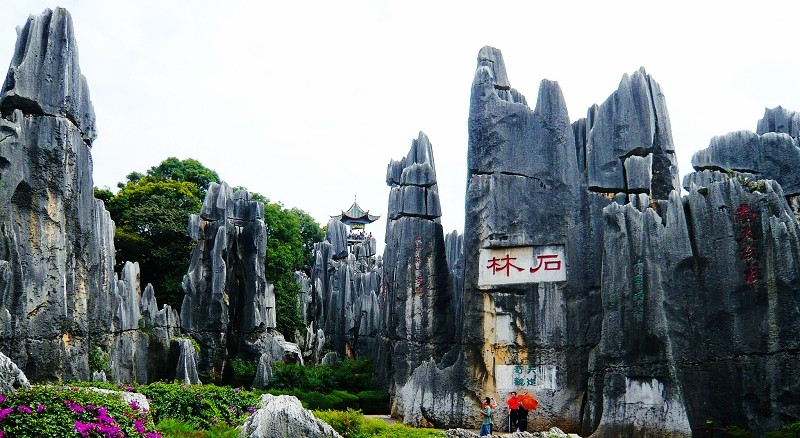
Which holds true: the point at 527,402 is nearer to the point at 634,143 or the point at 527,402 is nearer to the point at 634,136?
the point at 634,143

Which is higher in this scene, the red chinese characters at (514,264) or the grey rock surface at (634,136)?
the grey rock surface at (634,136)

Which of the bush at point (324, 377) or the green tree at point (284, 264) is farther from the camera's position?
the green tree at point (284, 264)

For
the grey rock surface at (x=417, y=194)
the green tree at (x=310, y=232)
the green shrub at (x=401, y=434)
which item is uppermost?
the green tree at (x=310, y=232)

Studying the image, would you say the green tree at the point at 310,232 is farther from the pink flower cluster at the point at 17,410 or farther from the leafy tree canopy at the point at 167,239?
the pink flower cluster at the point at 17,410

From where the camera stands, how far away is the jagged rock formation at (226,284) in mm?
23656

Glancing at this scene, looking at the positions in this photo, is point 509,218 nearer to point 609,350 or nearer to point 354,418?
point 609,350

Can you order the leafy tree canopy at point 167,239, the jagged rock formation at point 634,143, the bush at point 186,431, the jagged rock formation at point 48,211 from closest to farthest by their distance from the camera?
the bush at point 186,431 → the jagged rock formation at point 48,211 → the jagged rock formation at point 634,143 → the leafy tree canopy at point 167,239

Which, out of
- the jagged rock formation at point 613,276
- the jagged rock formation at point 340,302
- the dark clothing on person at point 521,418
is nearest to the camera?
the jagged rock formation at point 613,276

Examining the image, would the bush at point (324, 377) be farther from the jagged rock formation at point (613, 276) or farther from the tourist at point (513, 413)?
the tourist at point (513, 413)

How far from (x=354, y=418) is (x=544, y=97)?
928cm

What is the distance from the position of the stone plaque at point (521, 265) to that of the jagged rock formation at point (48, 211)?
299 inches

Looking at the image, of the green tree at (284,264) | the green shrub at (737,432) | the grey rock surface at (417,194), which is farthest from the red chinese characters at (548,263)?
the green tree at (284,264)

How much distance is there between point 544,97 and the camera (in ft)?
52.3

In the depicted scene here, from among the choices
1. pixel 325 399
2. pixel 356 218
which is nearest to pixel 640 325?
pixel 325 399
